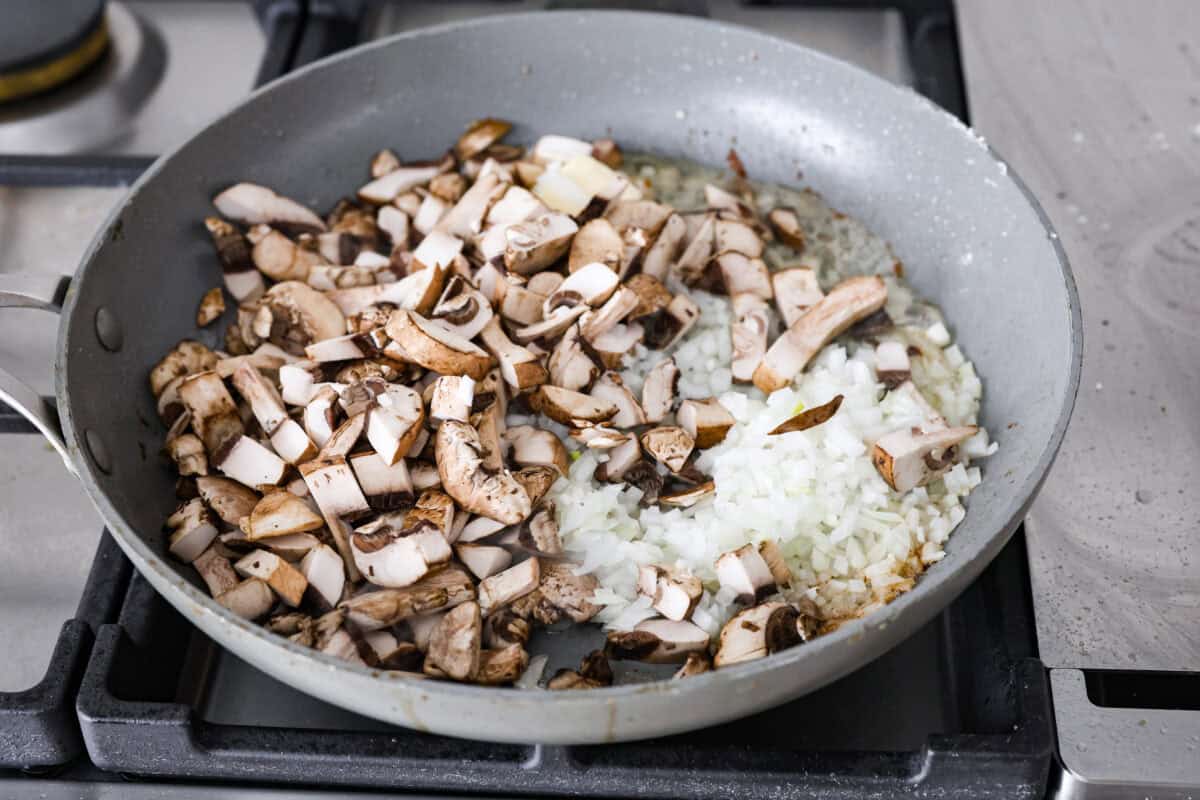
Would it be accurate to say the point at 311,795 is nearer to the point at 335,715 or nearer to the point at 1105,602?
the point at 335,715

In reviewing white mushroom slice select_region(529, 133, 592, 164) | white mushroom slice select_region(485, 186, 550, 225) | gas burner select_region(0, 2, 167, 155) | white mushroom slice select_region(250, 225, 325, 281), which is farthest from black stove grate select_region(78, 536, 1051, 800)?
gas burner select_region(0, 2, 167, 155)

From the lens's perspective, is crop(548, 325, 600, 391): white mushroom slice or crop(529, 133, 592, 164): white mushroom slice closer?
crop(548, 325, 600, 391): white mushroom slice

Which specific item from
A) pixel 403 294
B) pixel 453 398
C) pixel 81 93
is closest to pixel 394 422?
pixel 453 398

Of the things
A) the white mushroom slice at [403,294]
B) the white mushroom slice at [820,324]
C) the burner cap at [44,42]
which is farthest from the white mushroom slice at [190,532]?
the burner cap at [44,42]

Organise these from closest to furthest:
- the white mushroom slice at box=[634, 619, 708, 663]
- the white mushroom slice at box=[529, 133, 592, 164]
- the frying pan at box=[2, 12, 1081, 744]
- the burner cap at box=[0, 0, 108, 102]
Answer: the frying pan at box=[2, 12, 1081, 744] < the white mushroom slice at box=[634, 619, 708, 663] < the white mushroom slice at box=[529, 133, 592, 164] < the burner cap at box=[0, 0, 108, 102]

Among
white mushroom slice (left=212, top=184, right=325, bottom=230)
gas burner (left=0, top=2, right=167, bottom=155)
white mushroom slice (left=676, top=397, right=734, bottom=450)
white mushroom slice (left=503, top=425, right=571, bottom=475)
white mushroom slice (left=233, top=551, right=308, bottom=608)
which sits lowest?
gas burner (left=0, top=2, right=167, bottom=155)

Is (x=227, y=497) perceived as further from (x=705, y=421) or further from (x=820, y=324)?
(x=820, y=324)

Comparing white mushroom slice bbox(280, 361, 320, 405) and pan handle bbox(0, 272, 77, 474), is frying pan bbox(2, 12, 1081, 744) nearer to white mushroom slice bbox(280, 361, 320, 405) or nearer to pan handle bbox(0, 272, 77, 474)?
pan handle bbox(0, 272, 77, 474)

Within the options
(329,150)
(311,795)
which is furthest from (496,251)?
(311,795)
